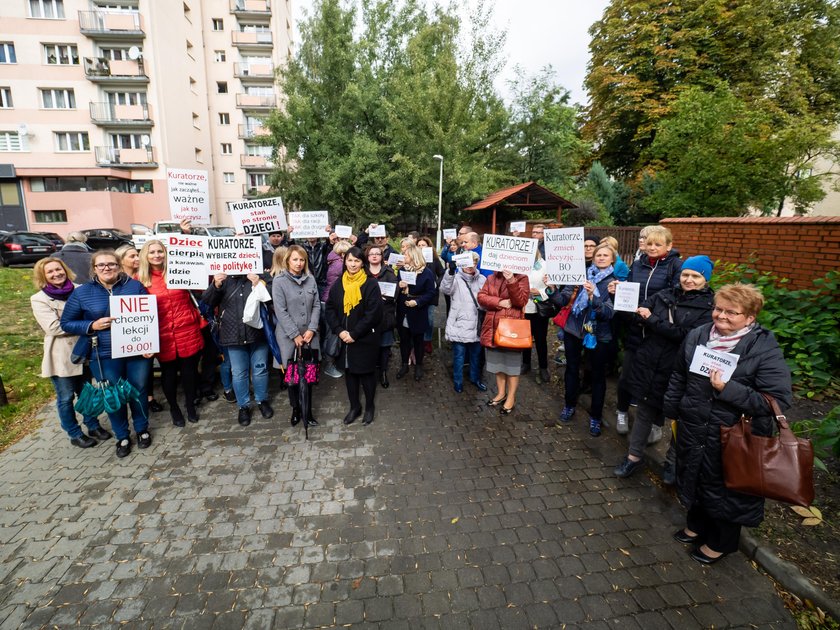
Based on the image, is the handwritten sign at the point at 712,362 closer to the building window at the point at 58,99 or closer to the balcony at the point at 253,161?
the building window at the point at 58,99

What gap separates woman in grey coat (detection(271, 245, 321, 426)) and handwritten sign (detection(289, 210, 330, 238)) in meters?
3.19

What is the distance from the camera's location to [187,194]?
6816mm

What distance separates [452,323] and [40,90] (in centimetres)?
3669

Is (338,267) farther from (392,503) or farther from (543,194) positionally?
(543,194)

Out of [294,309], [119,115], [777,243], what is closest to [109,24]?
[119,115]

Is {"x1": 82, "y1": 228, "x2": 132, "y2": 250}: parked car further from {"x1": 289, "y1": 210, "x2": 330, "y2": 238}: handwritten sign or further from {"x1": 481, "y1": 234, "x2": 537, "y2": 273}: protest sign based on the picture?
{"x1": 481, "y1": 234, "x2": 537, "y2": 273}: protest sign

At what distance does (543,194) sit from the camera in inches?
867

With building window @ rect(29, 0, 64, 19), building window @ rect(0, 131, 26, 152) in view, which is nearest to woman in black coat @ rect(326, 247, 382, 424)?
building window @ rect(0, 131, 26, 152)

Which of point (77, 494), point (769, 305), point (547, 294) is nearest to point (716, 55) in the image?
point (769, 305)

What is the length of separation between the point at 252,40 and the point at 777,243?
151ft

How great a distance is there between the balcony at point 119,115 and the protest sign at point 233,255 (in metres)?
31.7

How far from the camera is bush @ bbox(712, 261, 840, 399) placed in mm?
5316

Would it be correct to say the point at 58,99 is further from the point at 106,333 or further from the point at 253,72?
the point at 106,333

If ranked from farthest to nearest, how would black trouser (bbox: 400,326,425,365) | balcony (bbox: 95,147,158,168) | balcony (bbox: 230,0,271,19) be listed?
balcony (bbox: 230,0,271,19)
balcony (bbox: 95,147,158,168)
black trouser (bbox: 400,326,425,365)
